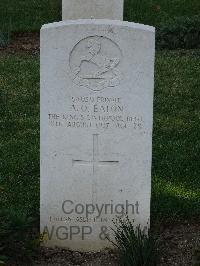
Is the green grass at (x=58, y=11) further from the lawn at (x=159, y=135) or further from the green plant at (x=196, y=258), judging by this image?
the green plant at (x=196, y=258)

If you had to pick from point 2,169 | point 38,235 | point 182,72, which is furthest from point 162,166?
point 182,72

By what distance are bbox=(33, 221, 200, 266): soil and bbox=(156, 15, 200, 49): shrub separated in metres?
6.93

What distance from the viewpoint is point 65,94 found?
5105mm

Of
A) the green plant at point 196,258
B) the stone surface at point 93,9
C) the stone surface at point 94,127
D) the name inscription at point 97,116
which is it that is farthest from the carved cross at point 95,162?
the stone surface at point 93,9

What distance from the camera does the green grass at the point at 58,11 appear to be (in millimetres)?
14223

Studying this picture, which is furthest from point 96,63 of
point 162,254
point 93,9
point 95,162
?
Result: point 93,9

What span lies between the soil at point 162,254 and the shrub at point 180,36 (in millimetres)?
6930

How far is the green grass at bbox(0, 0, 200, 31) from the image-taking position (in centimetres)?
1422

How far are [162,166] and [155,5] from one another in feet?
30.5

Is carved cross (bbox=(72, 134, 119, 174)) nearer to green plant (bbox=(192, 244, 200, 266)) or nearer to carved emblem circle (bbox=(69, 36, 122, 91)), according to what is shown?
carved emblem circle (bbox=(69, 36, 122, 91))

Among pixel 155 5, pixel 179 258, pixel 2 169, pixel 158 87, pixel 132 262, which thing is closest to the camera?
pixel 132 262

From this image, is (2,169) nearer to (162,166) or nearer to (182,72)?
(162,166)

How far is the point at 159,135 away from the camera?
7.91m

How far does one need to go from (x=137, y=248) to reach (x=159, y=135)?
121 inches
